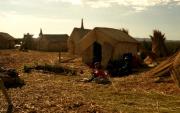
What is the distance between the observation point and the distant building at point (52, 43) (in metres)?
58.0

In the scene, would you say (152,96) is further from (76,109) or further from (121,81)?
(121,81)

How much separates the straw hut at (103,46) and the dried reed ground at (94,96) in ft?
22.4

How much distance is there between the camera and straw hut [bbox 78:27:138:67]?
2603 cm

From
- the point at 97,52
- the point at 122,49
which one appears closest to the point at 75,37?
the point at 97,52

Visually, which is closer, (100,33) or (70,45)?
(100,33)

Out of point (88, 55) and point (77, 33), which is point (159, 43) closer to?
point (88, 55)

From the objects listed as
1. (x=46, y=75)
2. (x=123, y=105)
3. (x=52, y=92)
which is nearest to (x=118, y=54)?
(x=46, y=75)

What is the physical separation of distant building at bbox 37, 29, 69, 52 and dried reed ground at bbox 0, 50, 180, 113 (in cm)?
3874

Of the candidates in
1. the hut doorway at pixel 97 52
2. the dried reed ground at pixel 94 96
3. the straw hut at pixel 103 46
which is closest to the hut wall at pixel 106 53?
the straw hut at pixel 103 46

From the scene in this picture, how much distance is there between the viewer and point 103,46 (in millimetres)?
26406

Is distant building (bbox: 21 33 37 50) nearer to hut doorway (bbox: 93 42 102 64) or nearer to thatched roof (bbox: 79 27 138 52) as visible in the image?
hut doorway (bbox: 93 42 102 64)

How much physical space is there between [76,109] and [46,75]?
989cm

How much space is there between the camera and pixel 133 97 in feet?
45.1

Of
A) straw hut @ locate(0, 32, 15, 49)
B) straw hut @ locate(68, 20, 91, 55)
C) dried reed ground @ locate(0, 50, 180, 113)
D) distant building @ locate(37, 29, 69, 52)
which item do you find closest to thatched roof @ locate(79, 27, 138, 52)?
dried reed ground @ locate(0, 50, 180, 113)
